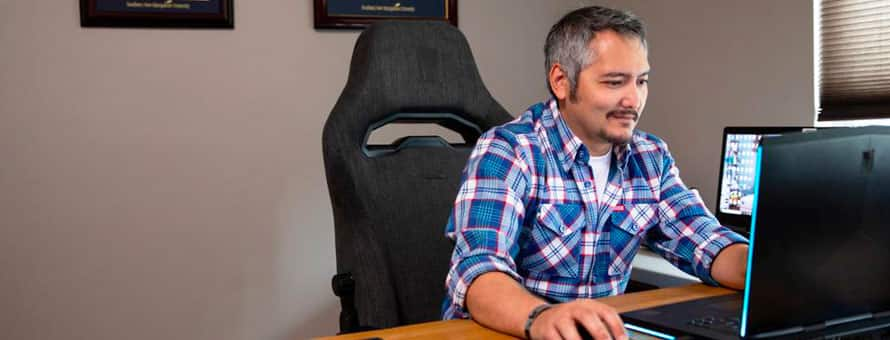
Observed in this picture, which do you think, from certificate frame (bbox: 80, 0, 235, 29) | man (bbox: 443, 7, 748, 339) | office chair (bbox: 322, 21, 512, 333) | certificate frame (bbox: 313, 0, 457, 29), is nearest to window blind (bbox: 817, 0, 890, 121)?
man (bbox: 443, 7, 748, 339)

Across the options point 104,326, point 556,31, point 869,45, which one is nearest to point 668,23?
point 869,45

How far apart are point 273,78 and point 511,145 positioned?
1555 millimetres

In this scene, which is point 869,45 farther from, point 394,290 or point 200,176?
point 200,176

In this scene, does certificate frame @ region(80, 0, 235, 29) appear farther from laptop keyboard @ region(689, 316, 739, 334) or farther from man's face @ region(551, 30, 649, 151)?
laptop keyboard @ region(689, 316, 739, 334)

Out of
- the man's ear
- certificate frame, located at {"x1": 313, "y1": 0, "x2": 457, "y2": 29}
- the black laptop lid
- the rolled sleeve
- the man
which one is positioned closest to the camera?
the black laptop lid

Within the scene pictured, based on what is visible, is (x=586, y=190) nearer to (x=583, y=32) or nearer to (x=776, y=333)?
(x=583, y=32)

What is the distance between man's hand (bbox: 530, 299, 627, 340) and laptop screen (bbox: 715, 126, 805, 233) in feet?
4.88

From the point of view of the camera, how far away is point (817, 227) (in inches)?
38.2

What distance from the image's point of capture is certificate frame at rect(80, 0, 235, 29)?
→ 8.58ft

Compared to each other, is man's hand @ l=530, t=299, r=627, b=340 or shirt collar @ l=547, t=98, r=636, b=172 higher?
shirt collar @ l=547, t=98, r=636, b=172

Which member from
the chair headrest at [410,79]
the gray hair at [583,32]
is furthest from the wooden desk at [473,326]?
the chair headrest at [410,79]

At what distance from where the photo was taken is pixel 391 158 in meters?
1.74

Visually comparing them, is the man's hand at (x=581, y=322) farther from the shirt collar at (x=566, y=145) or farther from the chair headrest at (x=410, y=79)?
the chair headrest at (x=410, y=79)

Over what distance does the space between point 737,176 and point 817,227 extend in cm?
152
